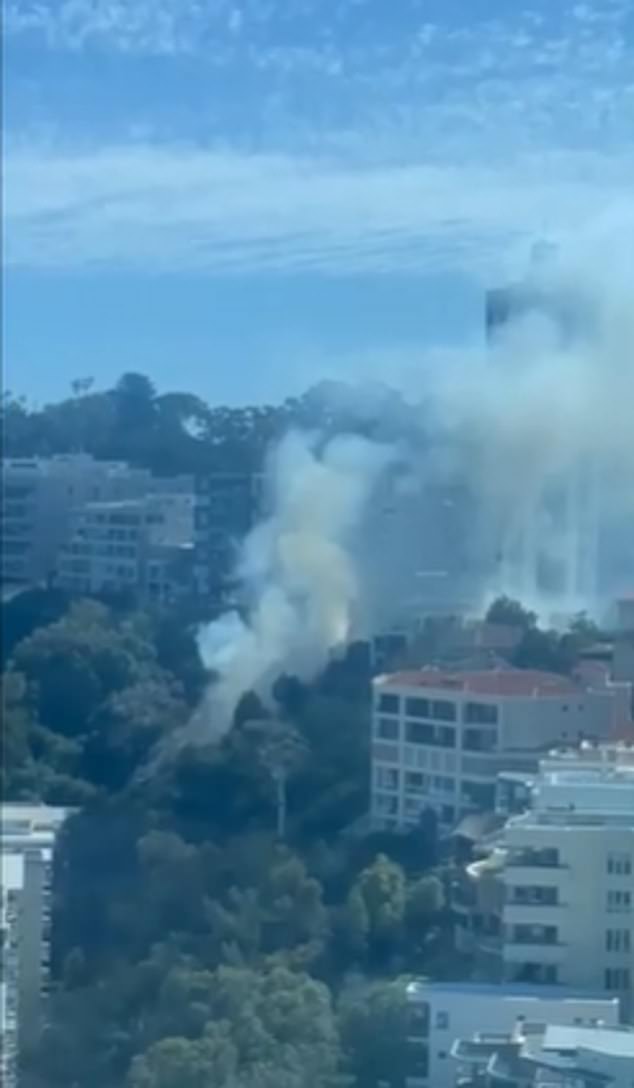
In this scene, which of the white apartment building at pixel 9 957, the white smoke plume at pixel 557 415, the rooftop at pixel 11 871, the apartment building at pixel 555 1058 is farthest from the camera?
the rooftop at pixel 11 871

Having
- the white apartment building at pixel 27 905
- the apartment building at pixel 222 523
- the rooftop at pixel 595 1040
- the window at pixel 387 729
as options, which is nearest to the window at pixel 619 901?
the rooftop at pixel 595 1040

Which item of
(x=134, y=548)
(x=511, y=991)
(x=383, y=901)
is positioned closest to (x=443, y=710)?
(x=383, y=901)

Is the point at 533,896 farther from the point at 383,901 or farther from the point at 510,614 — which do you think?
the point at 510,614

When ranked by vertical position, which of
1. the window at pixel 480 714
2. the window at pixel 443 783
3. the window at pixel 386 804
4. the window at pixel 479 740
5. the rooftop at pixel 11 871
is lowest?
the rooftop at pixel 11 871

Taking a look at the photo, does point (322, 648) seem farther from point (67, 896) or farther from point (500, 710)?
point (67, 896)

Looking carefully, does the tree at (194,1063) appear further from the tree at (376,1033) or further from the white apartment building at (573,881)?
the white apartment building at (573,881)

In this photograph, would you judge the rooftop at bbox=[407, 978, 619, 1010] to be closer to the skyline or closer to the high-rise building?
the high-rise building

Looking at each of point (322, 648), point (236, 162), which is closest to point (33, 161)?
point (236, 162)

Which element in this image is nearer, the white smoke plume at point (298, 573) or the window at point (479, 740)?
the window at point (479, 740)

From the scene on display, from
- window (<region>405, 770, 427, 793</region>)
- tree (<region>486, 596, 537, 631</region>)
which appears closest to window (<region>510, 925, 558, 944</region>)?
window (<region>405, 770, 427, 793</region>)
